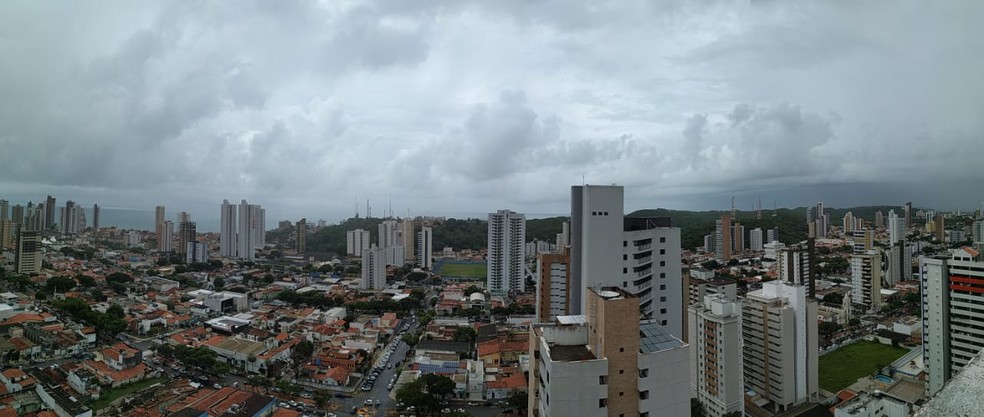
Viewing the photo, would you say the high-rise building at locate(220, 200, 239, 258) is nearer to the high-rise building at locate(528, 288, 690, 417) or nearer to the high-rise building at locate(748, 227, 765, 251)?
the high-rise building at locate(528, 288, 690, 417)

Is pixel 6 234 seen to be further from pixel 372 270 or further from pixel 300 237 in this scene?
pixel 372 270

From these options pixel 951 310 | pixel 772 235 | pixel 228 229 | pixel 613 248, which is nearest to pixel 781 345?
pixel 951 310

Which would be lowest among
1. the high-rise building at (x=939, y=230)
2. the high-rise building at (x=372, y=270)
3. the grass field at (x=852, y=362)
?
the grass field at (x=852, y=362)

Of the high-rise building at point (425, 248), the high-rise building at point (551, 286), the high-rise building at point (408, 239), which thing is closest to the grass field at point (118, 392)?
the high-rise building at point (551, 286)

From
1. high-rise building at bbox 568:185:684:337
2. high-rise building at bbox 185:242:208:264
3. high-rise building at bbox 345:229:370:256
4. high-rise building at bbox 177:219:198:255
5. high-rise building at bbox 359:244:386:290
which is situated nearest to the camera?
high-rise building at bbox 568:185:684:337

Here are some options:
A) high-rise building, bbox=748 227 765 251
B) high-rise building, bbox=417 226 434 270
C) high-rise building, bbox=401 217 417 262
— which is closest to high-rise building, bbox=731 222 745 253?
high-rise building, bbox=748 227 765 251

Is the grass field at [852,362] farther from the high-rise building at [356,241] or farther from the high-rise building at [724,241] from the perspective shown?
the high-rise building at [356,241]

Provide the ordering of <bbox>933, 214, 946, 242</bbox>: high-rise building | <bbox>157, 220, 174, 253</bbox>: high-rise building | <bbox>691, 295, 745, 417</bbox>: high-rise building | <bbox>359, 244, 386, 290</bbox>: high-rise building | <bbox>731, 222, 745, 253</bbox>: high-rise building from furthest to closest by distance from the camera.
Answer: <bbox>157, 220, 174, 253</bbox>: high-rise building
<bbox>731, 222, 745, 253</bbox>: high-rise building
<bbox>933, 214, 946, 242</bbox>: high-rise building
<bbox>359, 244, 386, 290</bbox>: high-rise building
<bbox>691, 295, 745, 417</bbox>: high-rise building
